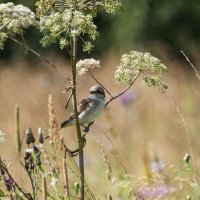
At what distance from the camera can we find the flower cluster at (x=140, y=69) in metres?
3.09

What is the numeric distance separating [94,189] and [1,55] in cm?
1664

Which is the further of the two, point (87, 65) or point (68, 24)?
point (87, 65)

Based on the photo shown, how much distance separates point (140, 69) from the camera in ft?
10.2

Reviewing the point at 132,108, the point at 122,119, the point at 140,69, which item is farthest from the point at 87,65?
the point at 122,119

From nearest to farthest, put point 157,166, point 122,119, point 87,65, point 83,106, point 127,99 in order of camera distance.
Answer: point 87,65 → point 83,106 → point 157,166 → point 127,99 → point 122,119

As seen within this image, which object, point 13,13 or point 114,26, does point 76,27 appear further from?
point 114,26

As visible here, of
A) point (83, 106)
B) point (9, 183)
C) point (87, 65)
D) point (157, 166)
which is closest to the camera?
point (9, 183)

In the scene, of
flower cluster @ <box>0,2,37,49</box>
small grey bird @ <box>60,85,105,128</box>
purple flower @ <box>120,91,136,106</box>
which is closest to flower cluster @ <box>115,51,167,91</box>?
flower cluster @ <box>0,2,37,49</box>

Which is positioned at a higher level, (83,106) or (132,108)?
(132,108)

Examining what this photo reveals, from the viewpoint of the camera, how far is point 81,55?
22625 millimetres

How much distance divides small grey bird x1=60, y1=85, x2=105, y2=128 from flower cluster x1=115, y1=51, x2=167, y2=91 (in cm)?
68

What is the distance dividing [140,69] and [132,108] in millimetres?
6347

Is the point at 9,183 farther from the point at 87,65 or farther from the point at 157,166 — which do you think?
the point at 157,166

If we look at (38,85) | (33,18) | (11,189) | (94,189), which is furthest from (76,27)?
(38,85)
